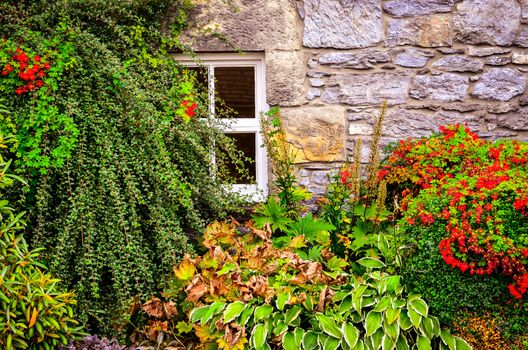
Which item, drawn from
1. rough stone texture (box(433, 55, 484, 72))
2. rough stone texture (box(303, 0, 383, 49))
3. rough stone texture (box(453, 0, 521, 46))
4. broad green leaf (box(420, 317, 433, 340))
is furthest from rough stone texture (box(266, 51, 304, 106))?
broad green leaf (box(420, 317, 433, 340))

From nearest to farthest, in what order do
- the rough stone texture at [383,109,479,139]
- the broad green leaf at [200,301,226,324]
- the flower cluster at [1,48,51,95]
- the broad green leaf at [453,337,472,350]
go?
1. the broad green leaf at [453,337,472,350]
2. the broad green leaf at [200,301,226,324]
3. the flower cluster at [1,48,51,95]
4. the rough stone texture at [383,109,479,139]

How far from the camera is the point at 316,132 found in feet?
15.0

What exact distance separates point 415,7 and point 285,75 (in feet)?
3.51

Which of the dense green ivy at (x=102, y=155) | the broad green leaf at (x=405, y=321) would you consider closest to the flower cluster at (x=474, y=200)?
the broad green leaf at (x=405, y=321)

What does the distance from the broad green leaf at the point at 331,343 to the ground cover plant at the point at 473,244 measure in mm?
545

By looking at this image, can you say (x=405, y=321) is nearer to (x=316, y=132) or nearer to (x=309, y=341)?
(x=309, y=341)

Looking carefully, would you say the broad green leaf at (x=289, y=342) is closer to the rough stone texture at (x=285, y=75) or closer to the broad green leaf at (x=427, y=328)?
the broad green leaf at (x=427, y=328)

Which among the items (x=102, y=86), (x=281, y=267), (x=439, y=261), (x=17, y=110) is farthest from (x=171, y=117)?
(x=439, y=261)

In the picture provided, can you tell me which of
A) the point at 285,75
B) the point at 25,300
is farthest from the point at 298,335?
the point at 285,75

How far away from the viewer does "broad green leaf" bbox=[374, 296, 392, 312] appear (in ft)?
11.4

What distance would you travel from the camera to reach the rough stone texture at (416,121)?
459 centimetres

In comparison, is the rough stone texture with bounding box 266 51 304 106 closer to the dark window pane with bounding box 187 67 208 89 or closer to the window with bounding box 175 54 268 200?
the window with bounding box 175 54 268 200

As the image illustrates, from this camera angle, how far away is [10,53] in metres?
3.88

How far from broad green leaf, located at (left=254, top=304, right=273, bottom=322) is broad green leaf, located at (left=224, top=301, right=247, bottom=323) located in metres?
0.08
